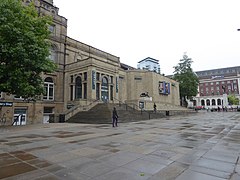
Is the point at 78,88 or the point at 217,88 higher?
the point at 217,88

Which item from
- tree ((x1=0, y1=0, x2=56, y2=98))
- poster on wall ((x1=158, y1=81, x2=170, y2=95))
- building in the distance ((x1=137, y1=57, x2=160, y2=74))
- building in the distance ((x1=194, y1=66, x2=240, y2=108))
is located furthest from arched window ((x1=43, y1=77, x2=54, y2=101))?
building in the distance ((x1=194, y1=66, x2=240, y2=108))

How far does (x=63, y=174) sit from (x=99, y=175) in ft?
2.75

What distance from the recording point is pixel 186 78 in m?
53.5

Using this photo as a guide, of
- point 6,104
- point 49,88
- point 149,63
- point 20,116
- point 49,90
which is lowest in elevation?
point 20,116

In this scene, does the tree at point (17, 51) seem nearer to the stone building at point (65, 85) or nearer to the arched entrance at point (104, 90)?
the stone building at point (65, 85)

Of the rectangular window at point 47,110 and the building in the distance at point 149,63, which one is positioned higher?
the building in the distance at point 149,63

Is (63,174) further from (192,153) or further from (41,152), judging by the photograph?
(192,153)

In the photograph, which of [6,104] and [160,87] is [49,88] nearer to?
[6,104]

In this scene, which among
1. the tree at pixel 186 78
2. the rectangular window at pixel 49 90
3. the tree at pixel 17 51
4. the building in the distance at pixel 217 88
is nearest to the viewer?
the tree at pixel 17 51

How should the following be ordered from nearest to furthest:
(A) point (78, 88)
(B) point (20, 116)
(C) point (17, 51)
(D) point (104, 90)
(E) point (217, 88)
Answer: (C) point (17, 51), (B) point (20, 116), (A) point (78, 88), (D) point (104, 90), (E) point (217, 88)

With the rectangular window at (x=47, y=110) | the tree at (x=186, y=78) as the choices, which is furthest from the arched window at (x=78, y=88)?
the tree at (x=186, y=78)

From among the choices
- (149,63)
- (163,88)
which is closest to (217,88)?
(149,63)

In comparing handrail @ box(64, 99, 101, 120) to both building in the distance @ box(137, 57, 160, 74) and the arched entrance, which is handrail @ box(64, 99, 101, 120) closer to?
the arched entrance

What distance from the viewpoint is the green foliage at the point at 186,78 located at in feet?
174
